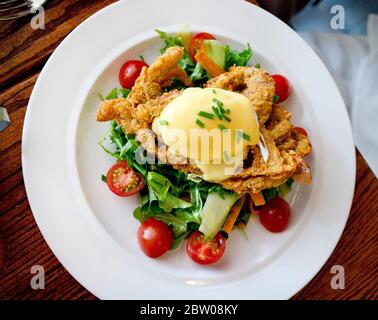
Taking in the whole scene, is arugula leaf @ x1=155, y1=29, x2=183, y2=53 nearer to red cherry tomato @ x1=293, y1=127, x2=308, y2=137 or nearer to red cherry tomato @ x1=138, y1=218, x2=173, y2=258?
red cherry tomato @ x1=293, y1=127, x2=308, y2=137

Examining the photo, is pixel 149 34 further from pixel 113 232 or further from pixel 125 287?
pixel 125 287

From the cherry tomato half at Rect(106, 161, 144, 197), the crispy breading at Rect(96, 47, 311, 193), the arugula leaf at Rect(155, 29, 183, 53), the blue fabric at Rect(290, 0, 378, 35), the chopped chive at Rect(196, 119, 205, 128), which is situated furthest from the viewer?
the blue fabric at Rect(290, 0, 378, 35)

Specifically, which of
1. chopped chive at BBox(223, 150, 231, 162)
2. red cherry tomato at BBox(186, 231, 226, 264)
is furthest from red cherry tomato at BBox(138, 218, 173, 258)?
chopped chive at BBox(223, 150, 231, 162)

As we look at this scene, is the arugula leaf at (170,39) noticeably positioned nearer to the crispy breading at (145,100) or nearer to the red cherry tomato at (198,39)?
the red cherry tomato at (198,39)

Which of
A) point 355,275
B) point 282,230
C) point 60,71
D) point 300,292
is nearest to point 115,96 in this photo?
point 60,71

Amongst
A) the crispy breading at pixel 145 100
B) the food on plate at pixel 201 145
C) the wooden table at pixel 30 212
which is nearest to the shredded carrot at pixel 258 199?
the food on plate at pixel 201 145

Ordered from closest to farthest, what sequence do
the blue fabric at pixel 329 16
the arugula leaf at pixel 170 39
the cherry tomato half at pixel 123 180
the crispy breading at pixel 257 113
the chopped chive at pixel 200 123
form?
the chopped chive at pixel 200 123 < the crispy breading at pixel 257 113 < the cherry tomato half at pixel 123 180 < the arugula leaf at pixel 170 39 < the blue fabric at pixel 329 16

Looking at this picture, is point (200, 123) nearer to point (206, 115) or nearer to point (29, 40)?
point (206, 115)
